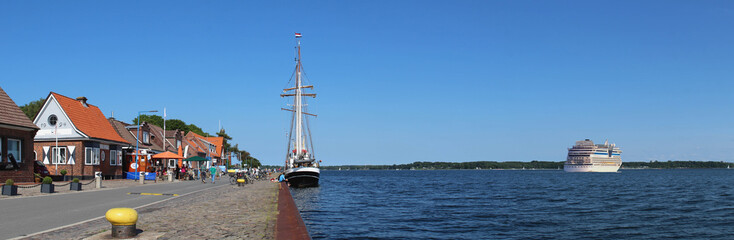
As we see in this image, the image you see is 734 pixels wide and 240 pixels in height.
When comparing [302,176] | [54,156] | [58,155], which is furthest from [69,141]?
[302,176]

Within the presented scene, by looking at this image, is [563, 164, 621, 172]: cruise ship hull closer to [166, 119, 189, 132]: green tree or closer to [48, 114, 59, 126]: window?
[166, 119, 189, 132]: green tree

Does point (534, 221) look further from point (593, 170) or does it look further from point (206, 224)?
point (593, 170)

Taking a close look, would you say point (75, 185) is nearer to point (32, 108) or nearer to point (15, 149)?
point (15, 149)

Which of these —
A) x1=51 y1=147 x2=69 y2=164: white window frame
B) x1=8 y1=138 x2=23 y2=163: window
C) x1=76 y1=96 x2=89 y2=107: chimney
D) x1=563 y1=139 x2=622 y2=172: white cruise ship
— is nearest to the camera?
x1=8 y1=138 x2=23 y2=163: window

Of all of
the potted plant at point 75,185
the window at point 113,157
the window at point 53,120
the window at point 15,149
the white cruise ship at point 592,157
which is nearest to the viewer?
the potted plant at point 75,185

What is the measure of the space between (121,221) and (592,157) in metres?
188

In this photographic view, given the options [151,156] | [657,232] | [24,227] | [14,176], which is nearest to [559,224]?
[657,232]

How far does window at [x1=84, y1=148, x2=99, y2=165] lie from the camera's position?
44.2 meters

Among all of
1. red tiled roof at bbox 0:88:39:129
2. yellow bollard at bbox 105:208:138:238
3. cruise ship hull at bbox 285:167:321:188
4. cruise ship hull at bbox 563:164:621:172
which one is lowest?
cruise ship hull at bbox 563:164:621:172

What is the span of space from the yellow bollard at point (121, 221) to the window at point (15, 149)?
27478 millimetres

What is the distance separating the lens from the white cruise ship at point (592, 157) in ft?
594

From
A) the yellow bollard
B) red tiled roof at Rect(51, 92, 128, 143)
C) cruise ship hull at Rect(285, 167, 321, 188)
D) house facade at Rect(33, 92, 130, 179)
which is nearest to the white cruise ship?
cruise ship hull at Rect(285, 167, 321, 188)

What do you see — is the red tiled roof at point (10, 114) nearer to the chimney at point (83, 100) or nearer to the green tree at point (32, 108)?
the chimney at point (83, 100)

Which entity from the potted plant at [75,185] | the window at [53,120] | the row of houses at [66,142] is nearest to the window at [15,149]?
the row of houses at [66,142]
